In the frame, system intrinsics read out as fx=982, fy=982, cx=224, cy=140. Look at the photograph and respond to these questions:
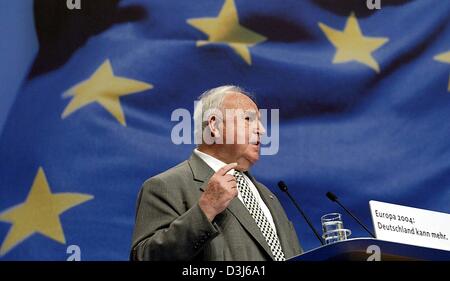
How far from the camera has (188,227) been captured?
156 inches

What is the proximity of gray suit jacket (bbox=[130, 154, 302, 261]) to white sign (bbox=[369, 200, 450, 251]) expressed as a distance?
62cm

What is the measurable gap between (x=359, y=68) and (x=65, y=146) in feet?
6.04

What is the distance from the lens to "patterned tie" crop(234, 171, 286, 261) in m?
4.34

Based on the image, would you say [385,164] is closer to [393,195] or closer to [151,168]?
[393,195]

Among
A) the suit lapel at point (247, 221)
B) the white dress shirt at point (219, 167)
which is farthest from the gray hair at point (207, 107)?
the suit lapel at point (247, 221)

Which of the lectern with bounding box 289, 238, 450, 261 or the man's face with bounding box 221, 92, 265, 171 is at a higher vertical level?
the man's face with bounding box 221, 92, 265, 171

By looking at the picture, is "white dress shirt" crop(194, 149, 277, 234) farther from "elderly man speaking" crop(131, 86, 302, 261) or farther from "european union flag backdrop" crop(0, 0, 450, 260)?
"european union flag backdrop" crop(0, 0, 450, 260)

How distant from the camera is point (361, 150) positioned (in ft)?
19.2

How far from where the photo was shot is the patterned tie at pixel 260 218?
171 inches

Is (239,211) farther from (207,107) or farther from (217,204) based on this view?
(207,107)

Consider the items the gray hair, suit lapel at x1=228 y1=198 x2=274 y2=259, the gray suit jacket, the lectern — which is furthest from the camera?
the gray hair

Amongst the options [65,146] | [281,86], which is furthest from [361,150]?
[65,146]

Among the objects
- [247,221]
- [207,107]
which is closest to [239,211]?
[247,221]

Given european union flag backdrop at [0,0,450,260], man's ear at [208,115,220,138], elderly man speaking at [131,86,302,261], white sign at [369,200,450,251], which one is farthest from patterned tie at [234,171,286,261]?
european union flag backdrop at [0,0,450,260]
